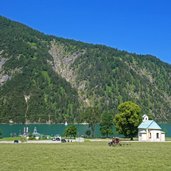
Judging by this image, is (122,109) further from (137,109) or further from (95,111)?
(95,111)

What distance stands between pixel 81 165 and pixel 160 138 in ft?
245

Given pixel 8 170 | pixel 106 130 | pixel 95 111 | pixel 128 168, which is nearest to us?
pixel 8 170

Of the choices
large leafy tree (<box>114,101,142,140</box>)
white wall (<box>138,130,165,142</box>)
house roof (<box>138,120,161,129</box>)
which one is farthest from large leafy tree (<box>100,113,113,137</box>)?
white wall (<box>138,130,165,142</box>)

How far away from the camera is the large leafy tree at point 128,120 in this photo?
10431 centimetres

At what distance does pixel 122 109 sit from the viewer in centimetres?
10606

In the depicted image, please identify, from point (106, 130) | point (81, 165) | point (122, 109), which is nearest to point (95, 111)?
point (106, 130)

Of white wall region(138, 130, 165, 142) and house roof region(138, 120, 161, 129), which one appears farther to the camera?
house roof region(138, 120, 161, 129)

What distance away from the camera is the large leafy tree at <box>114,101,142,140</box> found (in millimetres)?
104312

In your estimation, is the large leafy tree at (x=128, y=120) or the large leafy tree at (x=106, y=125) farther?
the large leafy tree at (x=106, y=125)

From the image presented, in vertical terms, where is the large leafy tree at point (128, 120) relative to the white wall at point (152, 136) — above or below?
above

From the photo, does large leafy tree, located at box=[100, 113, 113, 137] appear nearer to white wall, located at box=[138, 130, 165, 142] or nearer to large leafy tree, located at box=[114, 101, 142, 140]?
large leafy tree, located at box=[114, 101, 142, 140]

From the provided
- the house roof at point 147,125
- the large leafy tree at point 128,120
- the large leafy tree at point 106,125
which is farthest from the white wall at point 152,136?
the large leafy tree at point 106,125

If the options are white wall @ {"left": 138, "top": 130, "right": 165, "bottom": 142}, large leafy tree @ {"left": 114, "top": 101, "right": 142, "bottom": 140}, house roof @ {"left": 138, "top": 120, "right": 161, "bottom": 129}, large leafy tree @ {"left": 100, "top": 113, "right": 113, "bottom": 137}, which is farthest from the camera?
large leafy tree @ {"left": 100, "top": 113, "right": 113, "bottom": 137}

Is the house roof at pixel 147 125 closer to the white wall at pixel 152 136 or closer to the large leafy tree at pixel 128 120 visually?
the white wall at pixel 152 136
